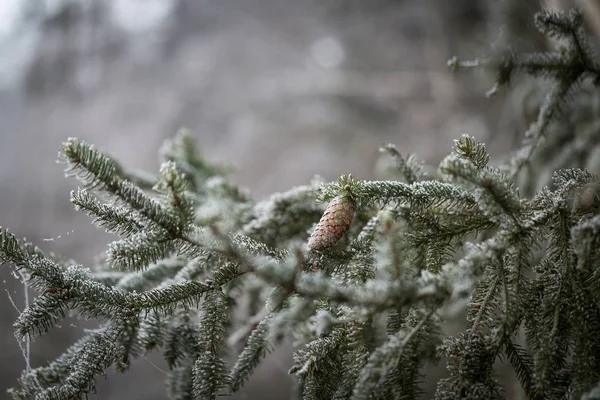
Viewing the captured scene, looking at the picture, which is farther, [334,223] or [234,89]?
[234,89]

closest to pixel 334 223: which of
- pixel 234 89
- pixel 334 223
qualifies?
pixel 334 223

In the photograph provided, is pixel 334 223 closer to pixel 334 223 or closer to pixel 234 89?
pixel 334 223

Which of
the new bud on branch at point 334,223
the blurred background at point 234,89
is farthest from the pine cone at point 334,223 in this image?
the blurred background at point 234,89

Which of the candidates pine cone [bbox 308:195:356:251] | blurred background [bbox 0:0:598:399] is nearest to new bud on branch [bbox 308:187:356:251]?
pine cone [bbox 308:195:356:251]

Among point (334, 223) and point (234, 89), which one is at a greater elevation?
point (234, 89)

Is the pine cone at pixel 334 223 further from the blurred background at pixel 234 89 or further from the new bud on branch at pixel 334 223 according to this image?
the blurred background at pixel 234 89

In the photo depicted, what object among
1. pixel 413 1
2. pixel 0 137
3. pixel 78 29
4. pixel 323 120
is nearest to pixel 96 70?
pixel 78 29

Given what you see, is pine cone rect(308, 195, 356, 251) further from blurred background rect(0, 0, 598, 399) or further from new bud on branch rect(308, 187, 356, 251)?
blurred background rect(0, 0, 598, 399)
